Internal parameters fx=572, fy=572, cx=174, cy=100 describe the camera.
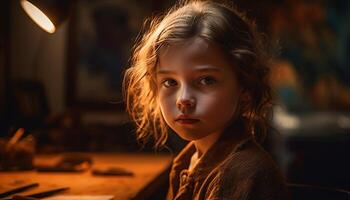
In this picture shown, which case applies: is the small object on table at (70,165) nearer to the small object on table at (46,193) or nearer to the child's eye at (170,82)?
the small object on table at (46,193)

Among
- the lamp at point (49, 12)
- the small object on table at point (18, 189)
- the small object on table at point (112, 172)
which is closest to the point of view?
the small object on table at point (18, 189)

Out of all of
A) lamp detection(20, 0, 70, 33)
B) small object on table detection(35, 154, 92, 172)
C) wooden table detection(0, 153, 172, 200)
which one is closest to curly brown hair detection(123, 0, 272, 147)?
wooden table detection(0, 153, 172, 200)

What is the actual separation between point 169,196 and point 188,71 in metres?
0.40

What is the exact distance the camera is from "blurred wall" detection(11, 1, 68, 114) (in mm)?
3059

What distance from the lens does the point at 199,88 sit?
1.29m

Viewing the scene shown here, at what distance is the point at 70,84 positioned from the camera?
4.19m

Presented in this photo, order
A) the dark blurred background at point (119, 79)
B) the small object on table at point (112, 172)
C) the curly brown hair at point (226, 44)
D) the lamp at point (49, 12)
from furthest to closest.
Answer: the dark blurred background at point (119, 79) → the small object on table at point (112, 172) → the lamp at point (49, 12) → the curly brown hair at point (226, 44)

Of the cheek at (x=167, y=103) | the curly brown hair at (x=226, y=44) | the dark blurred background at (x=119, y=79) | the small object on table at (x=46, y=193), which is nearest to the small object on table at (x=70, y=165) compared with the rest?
the dark blurred background at (x=119, y=79)

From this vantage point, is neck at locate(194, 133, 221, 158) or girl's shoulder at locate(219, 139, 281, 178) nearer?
girl's shoulder at locate(219, 139, 281, 178)

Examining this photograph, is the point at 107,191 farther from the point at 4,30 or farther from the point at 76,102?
the point at 76,102

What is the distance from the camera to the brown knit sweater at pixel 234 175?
1.20 m

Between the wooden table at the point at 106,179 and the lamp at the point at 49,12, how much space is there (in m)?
0.50

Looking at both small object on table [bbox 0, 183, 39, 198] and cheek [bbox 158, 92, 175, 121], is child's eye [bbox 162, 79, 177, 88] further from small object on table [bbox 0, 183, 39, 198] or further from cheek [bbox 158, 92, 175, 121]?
small object on table [bbox 0, 183, 39, 198]

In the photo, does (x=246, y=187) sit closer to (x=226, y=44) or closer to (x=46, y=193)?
(x=226, y=44)
